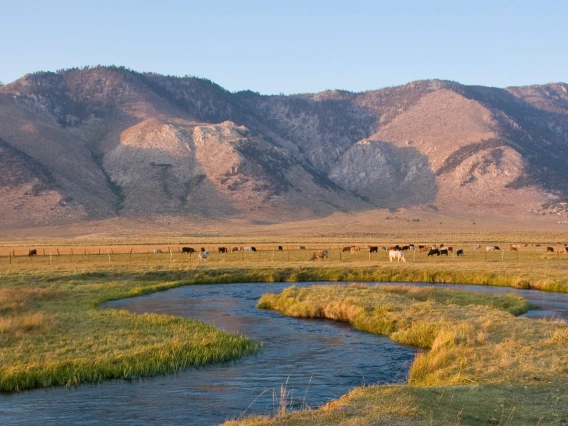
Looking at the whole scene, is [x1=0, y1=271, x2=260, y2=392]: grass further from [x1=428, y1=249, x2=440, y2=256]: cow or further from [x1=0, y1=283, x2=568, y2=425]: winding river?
[x1=428, y1=249, x2=440, y2=256]: cow

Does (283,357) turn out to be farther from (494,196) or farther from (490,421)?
(494,196)

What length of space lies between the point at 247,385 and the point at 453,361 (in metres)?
5.74

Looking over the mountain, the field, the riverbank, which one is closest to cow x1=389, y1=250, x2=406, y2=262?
the field

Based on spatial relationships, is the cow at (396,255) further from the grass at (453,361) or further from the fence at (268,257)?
the grass at (453,361)

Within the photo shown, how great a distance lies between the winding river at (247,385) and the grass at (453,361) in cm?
119

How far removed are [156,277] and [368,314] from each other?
70.1 ft

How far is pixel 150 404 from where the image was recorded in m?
15.2

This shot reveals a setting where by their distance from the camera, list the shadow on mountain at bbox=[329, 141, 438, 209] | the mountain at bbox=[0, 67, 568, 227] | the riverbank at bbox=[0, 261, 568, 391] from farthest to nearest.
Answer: the shadow on mountain at bbox=[329, 141, 438, 209]
the mountain at bbox=[0, 67, 568, 227]
the riverbank at bbox=[0, 261, 568, 391]

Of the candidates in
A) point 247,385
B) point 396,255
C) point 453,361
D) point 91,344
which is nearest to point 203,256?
point 396,255

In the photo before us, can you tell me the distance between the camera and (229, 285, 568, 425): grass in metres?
12.2

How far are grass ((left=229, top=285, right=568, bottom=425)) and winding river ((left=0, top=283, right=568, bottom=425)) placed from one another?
1.19m

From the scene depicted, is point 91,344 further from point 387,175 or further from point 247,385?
point 387,175

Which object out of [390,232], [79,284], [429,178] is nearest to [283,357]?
[79,284]

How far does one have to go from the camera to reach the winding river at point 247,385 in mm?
14473
